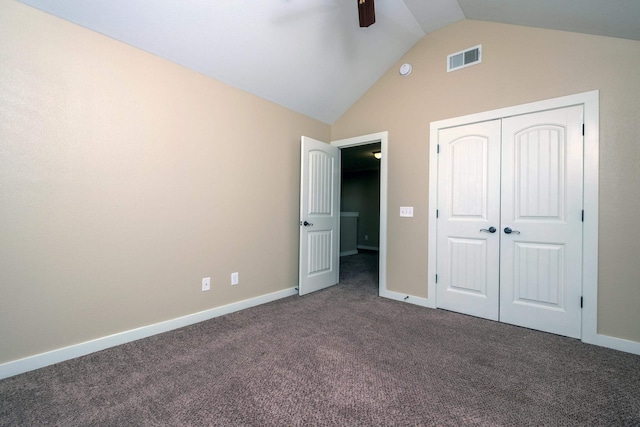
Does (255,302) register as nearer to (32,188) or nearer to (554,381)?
(32,188)

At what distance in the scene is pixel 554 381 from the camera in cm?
172

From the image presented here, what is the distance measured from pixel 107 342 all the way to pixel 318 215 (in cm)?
246

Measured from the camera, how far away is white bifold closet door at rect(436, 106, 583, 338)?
2365 mm

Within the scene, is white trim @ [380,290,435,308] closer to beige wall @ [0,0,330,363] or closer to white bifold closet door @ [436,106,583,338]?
white bifold closet door @ [436,106,583,338]

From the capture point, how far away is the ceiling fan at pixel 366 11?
196 cm

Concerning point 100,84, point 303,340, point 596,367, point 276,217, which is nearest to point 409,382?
point 303,340

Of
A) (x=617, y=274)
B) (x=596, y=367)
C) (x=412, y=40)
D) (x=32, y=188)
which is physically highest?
(x=412, y=40)

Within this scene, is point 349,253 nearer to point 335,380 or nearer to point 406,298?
Result: point 406,298

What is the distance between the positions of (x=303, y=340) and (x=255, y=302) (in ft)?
3.42

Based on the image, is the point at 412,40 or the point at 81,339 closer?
the point at 81,339

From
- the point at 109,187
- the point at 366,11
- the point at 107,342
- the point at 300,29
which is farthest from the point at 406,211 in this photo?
the point at 107,342

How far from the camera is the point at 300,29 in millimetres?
2605

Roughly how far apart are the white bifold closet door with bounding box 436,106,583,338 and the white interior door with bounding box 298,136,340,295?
4.77 ft

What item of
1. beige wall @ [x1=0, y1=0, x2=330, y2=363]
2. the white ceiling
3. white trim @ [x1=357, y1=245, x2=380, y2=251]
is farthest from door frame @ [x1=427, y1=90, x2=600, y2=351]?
white trim @ [x1=357, y1=245, x2=380, y2=251]
